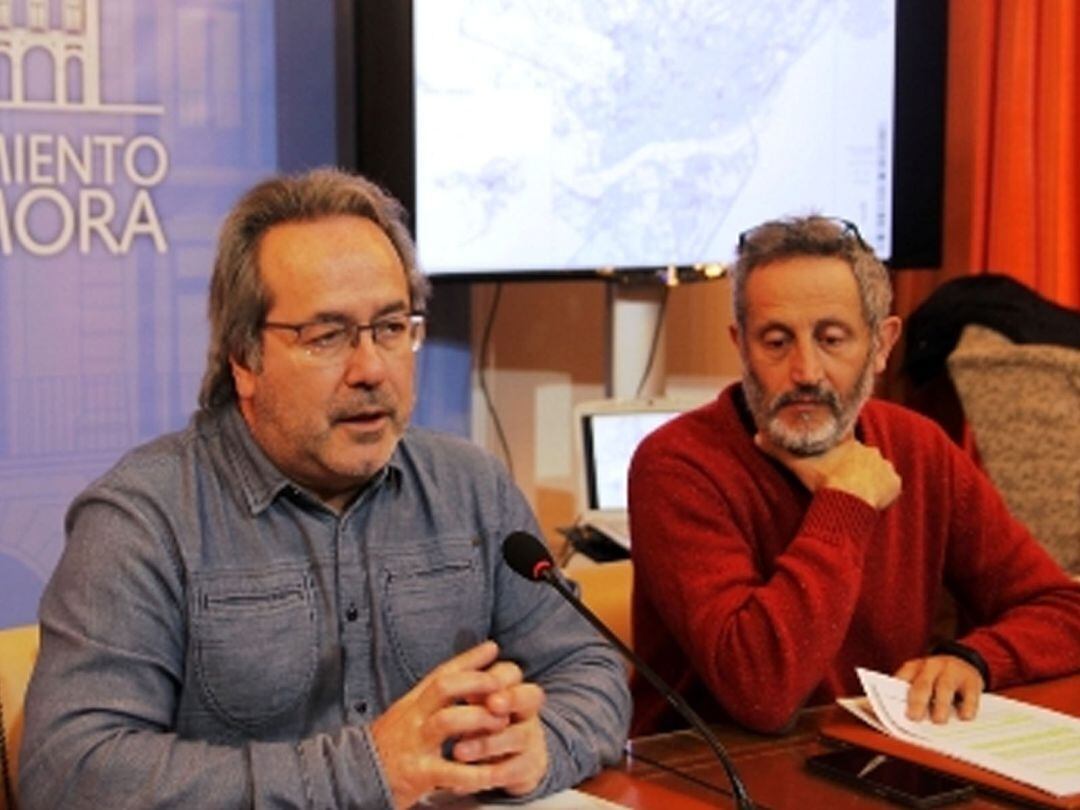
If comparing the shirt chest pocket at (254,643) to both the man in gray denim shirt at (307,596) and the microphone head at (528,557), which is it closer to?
the man in gray denim shirt at (307,596)

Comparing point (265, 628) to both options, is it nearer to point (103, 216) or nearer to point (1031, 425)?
point (103, 216)

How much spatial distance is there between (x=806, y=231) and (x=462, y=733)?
3.24ft

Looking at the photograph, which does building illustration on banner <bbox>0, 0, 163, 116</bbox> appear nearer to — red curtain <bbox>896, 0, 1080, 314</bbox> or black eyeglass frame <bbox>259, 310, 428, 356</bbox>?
black eyeglass frame <bbox>259, 310, 428, 356</bbox>

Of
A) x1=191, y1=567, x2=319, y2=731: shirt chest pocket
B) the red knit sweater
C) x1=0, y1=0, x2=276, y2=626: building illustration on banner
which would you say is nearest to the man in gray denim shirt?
x1=191, y1=567, x2=319, y2=731: shirt chest pocket

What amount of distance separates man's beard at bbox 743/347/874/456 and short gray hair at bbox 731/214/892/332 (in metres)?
0.07

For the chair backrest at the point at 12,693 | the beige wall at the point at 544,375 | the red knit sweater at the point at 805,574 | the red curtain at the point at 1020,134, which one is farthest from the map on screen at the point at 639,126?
the chair backrest at the point at 12,693

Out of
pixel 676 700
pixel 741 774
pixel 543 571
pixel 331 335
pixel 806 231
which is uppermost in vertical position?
pixel 806 231

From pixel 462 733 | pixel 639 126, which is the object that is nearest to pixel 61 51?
pixel 639 126

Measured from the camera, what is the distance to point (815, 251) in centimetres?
229

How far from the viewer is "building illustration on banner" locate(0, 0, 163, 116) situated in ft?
8.73

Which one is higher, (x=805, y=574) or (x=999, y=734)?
(x=805, y=574)

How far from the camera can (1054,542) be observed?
336cm

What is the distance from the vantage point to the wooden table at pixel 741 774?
1.70 meters

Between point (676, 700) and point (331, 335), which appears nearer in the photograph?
point (676, 700)
